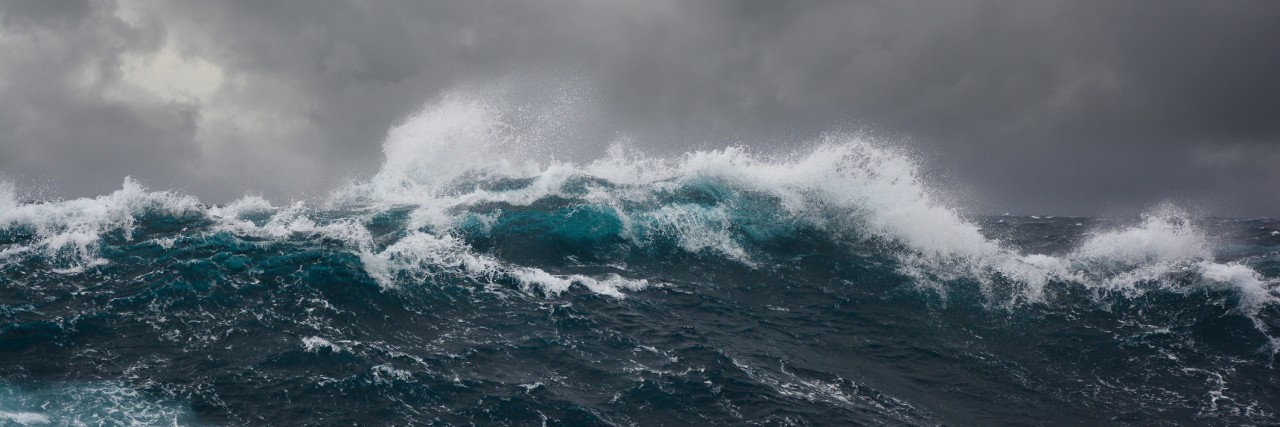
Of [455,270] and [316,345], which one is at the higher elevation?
[455,270]

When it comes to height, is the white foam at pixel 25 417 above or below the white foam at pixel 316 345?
below

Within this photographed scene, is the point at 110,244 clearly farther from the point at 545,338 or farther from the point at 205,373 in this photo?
the point at 545,338

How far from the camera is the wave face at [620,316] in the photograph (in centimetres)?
1820

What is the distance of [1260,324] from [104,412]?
132ft

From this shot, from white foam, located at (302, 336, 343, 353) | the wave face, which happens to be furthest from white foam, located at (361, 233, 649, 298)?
white foam, located at (302, 336, 343, 353)

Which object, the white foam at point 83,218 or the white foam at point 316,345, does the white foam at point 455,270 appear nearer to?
the white foam at point 316,345

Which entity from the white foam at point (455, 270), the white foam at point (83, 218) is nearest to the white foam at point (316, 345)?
the white foam at point (455, 270)

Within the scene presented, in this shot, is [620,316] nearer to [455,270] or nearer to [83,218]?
[455,270]

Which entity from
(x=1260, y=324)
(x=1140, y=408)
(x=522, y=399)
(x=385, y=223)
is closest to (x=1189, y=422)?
(x=1140, y=408)

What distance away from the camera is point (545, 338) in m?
23.0

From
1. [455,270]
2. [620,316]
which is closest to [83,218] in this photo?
[455,270]

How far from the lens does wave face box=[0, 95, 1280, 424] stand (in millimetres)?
18203

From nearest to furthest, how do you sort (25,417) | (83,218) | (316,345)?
(25,417), (316,345), (83,218)

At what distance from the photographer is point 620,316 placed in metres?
25.8
